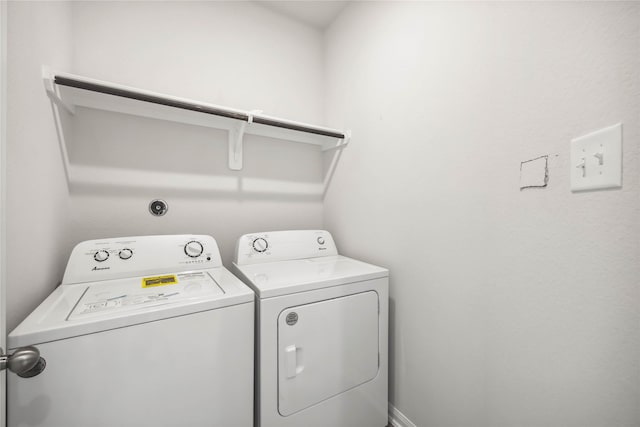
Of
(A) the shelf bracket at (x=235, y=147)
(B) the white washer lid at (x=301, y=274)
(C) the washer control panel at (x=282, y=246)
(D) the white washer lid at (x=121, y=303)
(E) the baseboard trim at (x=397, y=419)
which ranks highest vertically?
(A) the shelf bracket at (x=235, y=147)

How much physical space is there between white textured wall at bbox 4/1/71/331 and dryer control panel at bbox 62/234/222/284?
0.11 metres

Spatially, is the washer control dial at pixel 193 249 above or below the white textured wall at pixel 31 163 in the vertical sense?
below

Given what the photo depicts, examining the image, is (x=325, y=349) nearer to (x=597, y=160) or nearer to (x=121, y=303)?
(x=121, y=303)

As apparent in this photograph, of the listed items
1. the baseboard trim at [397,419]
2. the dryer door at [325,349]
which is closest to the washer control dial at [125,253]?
the dryer door at [325,349]

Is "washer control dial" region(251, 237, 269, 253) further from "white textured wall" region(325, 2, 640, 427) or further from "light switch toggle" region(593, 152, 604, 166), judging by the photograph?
"light switch toggle" region(593, 152, 604, 166)

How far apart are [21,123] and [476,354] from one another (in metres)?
1.85

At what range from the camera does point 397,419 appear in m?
1.37

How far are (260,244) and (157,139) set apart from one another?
86 cm

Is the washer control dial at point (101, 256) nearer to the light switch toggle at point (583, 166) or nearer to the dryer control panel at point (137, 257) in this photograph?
the dryer control panel at point (137, 257)

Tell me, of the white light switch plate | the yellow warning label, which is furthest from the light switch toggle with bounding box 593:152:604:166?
the yellow warning label

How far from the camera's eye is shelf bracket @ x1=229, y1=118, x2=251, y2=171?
158 cm

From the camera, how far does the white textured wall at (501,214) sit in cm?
69

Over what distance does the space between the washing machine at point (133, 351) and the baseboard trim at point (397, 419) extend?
859 mm

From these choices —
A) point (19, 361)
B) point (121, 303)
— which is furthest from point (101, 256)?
point (19, 361)
